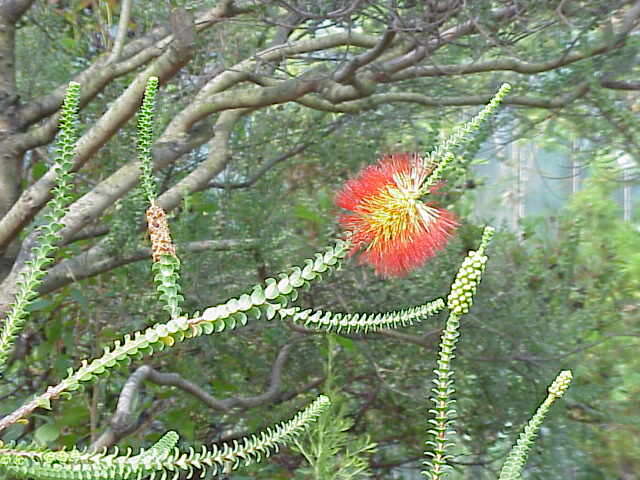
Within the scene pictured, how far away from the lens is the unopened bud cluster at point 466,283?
17.8 inches

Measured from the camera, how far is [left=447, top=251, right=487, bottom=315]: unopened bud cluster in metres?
0.45

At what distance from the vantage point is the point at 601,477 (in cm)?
167

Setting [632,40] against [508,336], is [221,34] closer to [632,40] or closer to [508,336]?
[632,40]

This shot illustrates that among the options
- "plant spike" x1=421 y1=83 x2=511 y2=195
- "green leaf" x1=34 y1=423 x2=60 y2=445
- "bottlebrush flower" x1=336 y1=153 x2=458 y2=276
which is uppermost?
"plant spike" x1=421 y1=83 x2=511 y2=195

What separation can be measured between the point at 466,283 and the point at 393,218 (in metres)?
0.09

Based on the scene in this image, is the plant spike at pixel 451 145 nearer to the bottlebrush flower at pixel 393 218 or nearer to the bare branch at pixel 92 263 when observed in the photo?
the bottlebrush flower at pixel 393 218

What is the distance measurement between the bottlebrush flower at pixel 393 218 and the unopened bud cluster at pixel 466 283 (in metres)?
0.08

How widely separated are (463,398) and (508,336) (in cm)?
24

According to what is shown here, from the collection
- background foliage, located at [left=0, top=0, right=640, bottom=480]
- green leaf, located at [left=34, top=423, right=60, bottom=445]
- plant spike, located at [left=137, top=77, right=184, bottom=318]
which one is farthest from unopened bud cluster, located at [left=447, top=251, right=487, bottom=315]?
green leaf, located at [left=34, top=423, right=60, bottom=445]

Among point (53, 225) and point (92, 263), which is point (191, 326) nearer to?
point (53, 225)

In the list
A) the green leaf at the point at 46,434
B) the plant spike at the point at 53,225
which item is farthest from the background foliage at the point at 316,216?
the plant spike at the point at 53,225

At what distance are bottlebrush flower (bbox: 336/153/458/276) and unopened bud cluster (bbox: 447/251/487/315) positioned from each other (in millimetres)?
80

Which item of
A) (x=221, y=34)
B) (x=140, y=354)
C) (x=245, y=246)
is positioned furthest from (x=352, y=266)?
(x=140, y=354)

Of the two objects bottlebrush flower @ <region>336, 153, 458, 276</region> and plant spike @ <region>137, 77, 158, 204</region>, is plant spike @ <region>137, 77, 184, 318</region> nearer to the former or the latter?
plant spike @ <region>137, 77, 158, 204</region>
